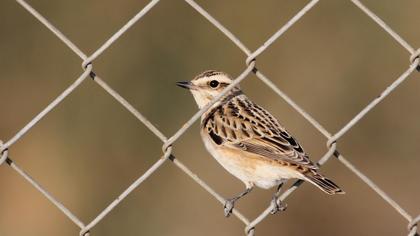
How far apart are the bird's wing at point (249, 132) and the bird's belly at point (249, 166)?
0.14 feet

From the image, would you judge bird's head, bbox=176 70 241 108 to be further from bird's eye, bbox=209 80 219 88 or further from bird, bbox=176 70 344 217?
bird, bbox=176 70 344 217

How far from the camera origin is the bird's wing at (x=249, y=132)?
6.16 m

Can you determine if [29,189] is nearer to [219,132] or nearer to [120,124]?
[120,124]

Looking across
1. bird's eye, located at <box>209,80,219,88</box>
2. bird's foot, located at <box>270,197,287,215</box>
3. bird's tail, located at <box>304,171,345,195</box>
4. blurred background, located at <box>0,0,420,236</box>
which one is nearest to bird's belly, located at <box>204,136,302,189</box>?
bird's tail, located at <box>304,171,345,195</box>

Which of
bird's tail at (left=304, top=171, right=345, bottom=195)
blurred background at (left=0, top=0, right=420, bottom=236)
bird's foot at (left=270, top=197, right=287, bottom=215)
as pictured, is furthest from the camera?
blurred background at (left=0, top=0, right=420, bottom=236)

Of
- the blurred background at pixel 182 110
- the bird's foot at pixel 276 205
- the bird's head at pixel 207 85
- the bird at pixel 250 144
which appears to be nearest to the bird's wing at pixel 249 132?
the bird at pixel 250 144

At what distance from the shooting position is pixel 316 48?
9.48m

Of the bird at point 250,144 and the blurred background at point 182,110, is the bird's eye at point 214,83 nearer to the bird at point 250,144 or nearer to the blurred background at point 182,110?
the bird at point 250,144

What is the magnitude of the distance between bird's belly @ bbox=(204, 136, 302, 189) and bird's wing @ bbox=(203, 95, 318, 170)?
43 mm

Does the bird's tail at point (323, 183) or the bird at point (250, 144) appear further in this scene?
the bird at point (250, 144)

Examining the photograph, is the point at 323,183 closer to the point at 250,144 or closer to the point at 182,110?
the point at 250,144

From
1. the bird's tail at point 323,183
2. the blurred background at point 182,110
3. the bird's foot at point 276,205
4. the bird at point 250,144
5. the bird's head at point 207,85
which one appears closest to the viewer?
the bird's foot at point 276,205

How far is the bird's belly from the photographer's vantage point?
6.20m

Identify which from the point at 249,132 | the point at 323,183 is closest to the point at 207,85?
the point at 249,132
